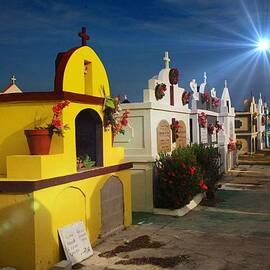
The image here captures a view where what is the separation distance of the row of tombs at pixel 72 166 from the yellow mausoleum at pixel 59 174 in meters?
0.02

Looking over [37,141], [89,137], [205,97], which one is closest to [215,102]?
[205,97]

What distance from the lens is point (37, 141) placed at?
6.79 metres

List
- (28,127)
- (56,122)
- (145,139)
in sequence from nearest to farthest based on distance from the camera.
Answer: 1. (56,122)
2. (28,127)
3. (145,139)

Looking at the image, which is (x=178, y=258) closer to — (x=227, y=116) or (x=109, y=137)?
(x=109, y=137)

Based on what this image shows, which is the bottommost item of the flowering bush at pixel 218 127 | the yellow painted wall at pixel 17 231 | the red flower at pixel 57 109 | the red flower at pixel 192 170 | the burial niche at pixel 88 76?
the yellow painted wall at pixel 17 231

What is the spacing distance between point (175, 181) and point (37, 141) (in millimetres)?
5272

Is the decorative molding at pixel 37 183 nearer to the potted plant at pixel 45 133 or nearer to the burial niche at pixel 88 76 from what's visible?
the potted plant at pixel 45 133

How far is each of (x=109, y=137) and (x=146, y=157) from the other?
110 inches

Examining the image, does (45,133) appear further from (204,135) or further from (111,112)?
(204,135)

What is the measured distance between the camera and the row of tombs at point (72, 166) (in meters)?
6.40

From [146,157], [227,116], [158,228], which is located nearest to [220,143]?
[227,116]

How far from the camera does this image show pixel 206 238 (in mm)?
8445

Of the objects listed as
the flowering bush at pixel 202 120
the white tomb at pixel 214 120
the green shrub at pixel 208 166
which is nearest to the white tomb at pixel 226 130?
the white tomb at pixel 214 120

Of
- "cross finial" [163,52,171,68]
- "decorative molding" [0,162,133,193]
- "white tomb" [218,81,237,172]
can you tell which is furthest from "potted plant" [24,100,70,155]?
"white tomb" [218,81,237,172]
